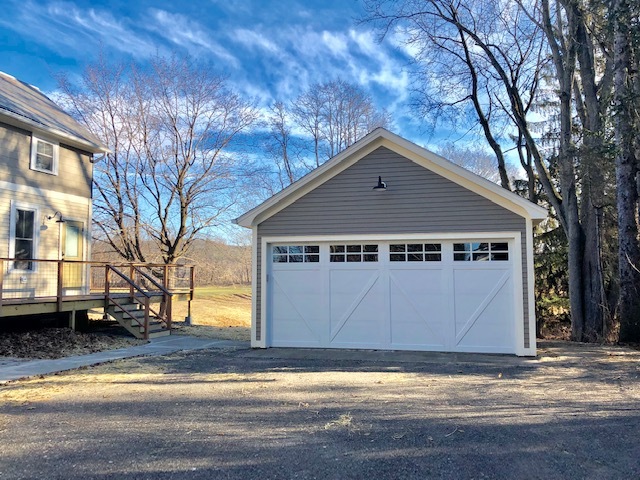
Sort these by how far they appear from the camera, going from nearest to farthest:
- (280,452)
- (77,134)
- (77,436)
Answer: (280,452) < (77,436) < (77,134)

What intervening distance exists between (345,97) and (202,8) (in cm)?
1194

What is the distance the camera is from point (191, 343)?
10.9m

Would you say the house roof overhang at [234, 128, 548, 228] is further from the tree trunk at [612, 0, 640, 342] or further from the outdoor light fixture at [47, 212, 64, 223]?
the outdoor light fixture at [47, 212, 64, 223]

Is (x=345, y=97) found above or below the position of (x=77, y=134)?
above

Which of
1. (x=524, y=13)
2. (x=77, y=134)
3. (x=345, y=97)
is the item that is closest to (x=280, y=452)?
(x=77, y=134)

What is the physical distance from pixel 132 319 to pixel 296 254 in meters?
5.13

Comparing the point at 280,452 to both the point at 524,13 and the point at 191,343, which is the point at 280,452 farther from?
the point at 524,13

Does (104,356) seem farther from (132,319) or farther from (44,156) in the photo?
(44,156)

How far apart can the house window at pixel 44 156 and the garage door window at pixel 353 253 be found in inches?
318

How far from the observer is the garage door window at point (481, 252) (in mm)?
8891

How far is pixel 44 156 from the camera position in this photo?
12.2m

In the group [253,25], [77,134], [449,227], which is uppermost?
[253,25]

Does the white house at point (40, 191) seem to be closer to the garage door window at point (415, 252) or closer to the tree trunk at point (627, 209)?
the garage door window at point (415, 252)

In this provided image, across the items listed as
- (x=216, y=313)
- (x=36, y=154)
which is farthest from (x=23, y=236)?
(x=216, y=313)
